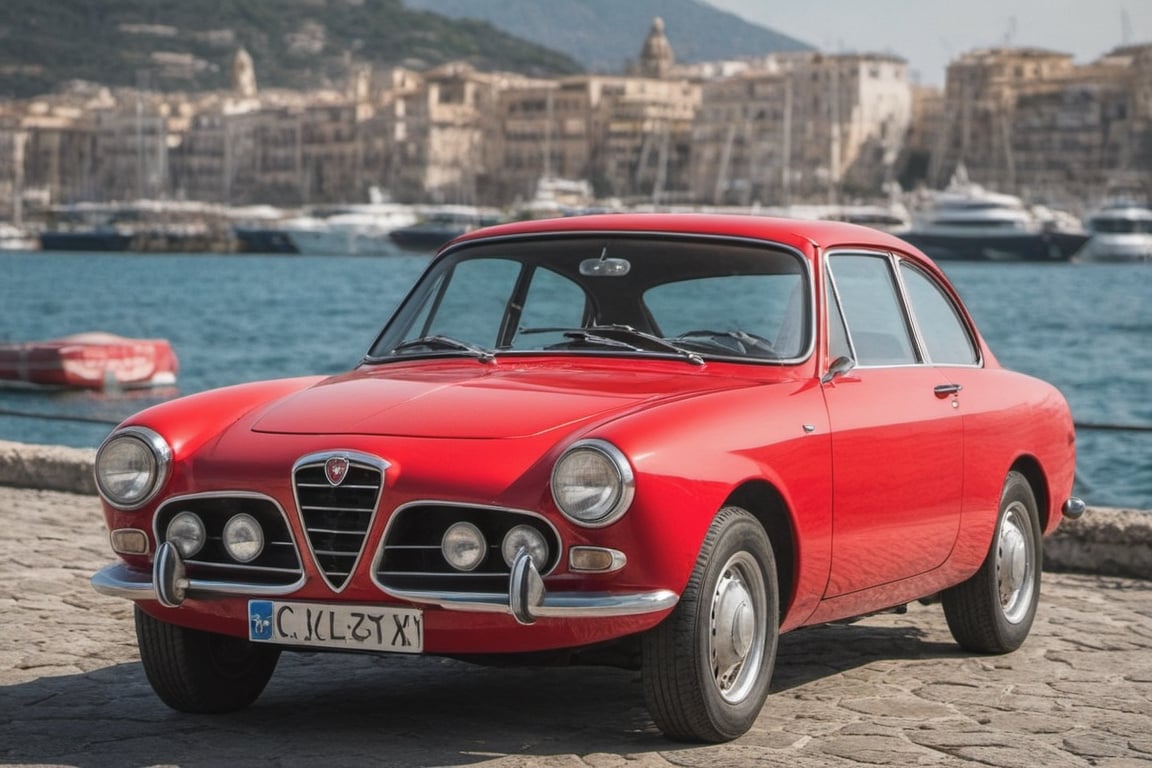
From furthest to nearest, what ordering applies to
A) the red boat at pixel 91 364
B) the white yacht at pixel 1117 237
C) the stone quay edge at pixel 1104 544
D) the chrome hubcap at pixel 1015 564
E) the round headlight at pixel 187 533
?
1. the white yacht at pixel 1117 237
2. the red boat at pixel 91 364
3. the stone quay edge at pixel 1104 544
4. the chrome hubcap at pixel 1015 564
5. the round headlight at pixel 187 533

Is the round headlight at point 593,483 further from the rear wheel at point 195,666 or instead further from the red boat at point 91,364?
the red boat at point 91,364

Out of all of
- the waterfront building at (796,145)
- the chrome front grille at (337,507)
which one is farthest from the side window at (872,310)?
the waterfront building at (796,145)

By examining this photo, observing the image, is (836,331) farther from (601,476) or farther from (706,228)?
(601,476)

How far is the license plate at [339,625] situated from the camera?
5.20 metres

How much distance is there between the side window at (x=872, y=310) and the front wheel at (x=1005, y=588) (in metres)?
0.71

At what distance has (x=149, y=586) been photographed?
5.51m

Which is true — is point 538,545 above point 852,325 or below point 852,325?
below

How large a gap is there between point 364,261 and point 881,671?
14925 cm

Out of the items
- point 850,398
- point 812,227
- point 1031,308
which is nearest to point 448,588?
point 850,398

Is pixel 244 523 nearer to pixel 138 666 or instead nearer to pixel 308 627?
pixel 308 627

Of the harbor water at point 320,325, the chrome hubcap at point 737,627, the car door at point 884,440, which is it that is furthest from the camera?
the harbor water at point 320,325

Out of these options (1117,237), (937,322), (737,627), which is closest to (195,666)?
(737,627)

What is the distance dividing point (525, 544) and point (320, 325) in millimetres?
67990

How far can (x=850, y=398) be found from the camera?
6.21 m
